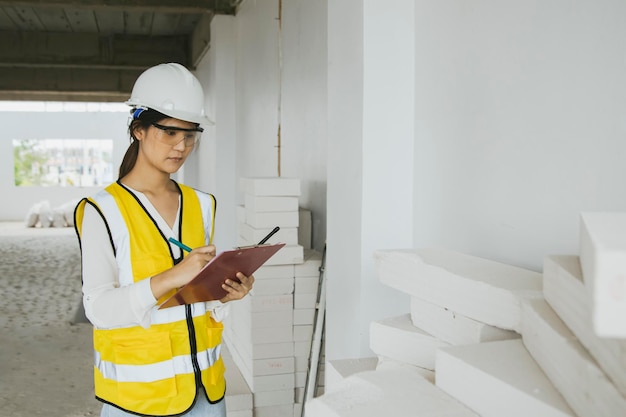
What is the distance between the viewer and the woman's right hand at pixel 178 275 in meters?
1.90

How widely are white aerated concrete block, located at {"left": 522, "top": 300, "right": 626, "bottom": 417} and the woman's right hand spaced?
0.95 m

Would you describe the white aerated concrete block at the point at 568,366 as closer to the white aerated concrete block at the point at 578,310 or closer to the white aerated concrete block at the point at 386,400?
the white aerated concrete block at the point at 578,310

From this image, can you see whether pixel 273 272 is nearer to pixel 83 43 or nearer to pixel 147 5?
pixel 147 5

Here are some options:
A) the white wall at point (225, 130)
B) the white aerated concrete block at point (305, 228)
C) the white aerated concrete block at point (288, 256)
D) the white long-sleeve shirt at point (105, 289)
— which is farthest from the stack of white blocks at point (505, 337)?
the white wall at point (225, 130)

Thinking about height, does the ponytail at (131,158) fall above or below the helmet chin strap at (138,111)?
below

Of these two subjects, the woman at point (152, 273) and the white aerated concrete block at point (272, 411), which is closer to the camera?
the woman at point (152, 273)

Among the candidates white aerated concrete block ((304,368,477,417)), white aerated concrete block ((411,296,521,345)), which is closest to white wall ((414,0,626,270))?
white aerated concrete block ((411,296,521,345))

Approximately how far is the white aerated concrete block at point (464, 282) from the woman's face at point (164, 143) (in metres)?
0.74

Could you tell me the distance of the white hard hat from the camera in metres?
2.19

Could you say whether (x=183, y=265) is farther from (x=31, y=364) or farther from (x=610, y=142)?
(x=31, y=364)

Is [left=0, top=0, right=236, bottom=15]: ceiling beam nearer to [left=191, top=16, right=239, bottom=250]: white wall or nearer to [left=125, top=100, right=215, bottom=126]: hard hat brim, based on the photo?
[left=191, top=16, right=239, bottom=250]: white wall

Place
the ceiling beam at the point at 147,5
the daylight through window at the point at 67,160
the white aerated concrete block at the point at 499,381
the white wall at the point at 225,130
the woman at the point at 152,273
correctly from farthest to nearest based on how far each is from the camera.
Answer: the daylight through window at the point at 67,160 < the white wall at the point at 225,130 < the ceiling beam at the point at 147,5 < the woman at the point at 152,273 < the white aerated concrete block at the point at 499,381

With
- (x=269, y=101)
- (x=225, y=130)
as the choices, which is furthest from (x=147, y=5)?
(x=269, y=101)

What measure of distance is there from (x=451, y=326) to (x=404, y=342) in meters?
0.19
